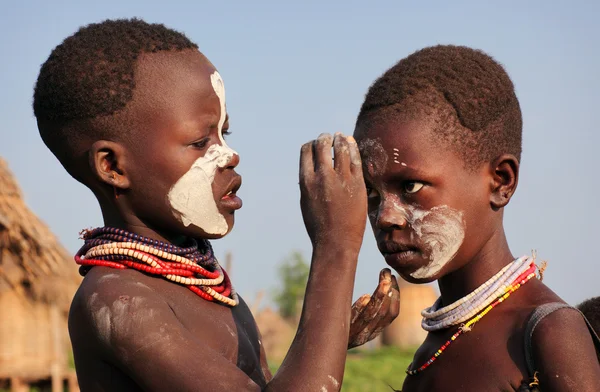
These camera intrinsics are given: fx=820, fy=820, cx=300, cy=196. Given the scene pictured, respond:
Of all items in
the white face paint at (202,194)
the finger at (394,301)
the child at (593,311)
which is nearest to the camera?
the white face paint at (202,194)

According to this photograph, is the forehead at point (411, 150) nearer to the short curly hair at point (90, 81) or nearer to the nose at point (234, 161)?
the nose at point (234, 161)

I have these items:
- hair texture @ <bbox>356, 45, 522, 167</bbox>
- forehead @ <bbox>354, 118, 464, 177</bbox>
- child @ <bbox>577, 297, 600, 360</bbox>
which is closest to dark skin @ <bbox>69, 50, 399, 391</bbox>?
forehead @ <bbox>354, 118, 464, 177</bbox>

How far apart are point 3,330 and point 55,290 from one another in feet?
2.84

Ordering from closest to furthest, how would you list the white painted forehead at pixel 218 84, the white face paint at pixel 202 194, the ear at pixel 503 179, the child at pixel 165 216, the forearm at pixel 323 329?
the forearm at pixel 323 329 → the child at pixel 165 216 → the white face paint at pixel 202 194 → the white painted forehead at pixel 218 84 → the ear at pixel 503 179

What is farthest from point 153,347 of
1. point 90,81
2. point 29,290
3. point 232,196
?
point 29,290

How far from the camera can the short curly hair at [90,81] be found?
286 centimetres

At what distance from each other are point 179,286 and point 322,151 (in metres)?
0.73

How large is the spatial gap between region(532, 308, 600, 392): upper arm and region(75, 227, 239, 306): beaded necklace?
1129mm

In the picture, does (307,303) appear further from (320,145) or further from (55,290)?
(55,290)

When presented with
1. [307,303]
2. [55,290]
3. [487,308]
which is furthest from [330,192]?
[55,290]

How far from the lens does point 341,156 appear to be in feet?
8.73

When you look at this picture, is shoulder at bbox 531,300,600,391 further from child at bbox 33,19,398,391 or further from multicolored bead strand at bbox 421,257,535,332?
child at bbox 33,19,398,391

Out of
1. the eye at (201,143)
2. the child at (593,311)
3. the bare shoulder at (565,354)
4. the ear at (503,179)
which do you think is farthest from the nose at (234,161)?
the child at (593,311)

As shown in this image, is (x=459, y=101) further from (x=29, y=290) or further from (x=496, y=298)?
(x=29, y=290)
